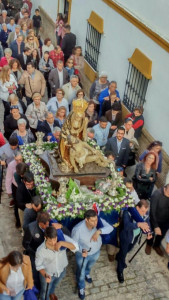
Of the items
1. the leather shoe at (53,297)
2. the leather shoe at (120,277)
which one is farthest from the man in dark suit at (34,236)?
the leather shoe at (120,277)

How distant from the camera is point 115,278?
682 cm

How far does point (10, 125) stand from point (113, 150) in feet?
8.26

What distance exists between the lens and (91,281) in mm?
6691

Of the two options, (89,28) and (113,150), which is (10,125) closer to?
(113,150)

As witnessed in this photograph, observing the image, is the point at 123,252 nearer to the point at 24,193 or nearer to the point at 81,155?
the point at 81,155

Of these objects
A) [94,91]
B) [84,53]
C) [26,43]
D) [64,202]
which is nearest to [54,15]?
[84,53]

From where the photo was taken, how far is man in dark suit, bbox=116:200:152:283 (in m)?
6.16

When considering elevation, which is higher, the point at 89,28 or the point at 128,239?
the point at 89,28

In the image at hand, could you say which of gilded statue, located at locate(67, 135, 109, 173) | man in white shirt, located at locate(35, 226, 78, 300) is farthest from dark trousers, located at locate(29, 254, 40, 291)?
gilded statue, located at locate(67, 135, 109, 173)

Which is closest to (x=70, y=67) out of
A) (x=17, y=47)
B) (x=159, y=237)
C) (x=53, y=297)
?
(x=17, y=47)

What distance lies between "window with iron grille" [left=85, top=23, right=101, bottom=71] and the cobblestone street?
7.62 m

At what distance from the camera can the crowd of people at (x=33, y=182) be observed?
5.43m

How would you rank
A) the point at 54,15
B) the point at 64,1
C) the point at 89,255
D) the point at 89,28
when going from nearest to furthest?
the point at 89,255, the point at 89,28, the point at 64,1, the point at 54,15

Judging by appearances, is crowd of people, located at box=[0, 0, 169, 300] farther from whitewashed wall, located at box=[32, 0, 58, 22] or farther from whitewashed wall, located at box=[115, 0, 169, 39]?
whitewashed wall, located at box=[32, 0, 58, 22]
